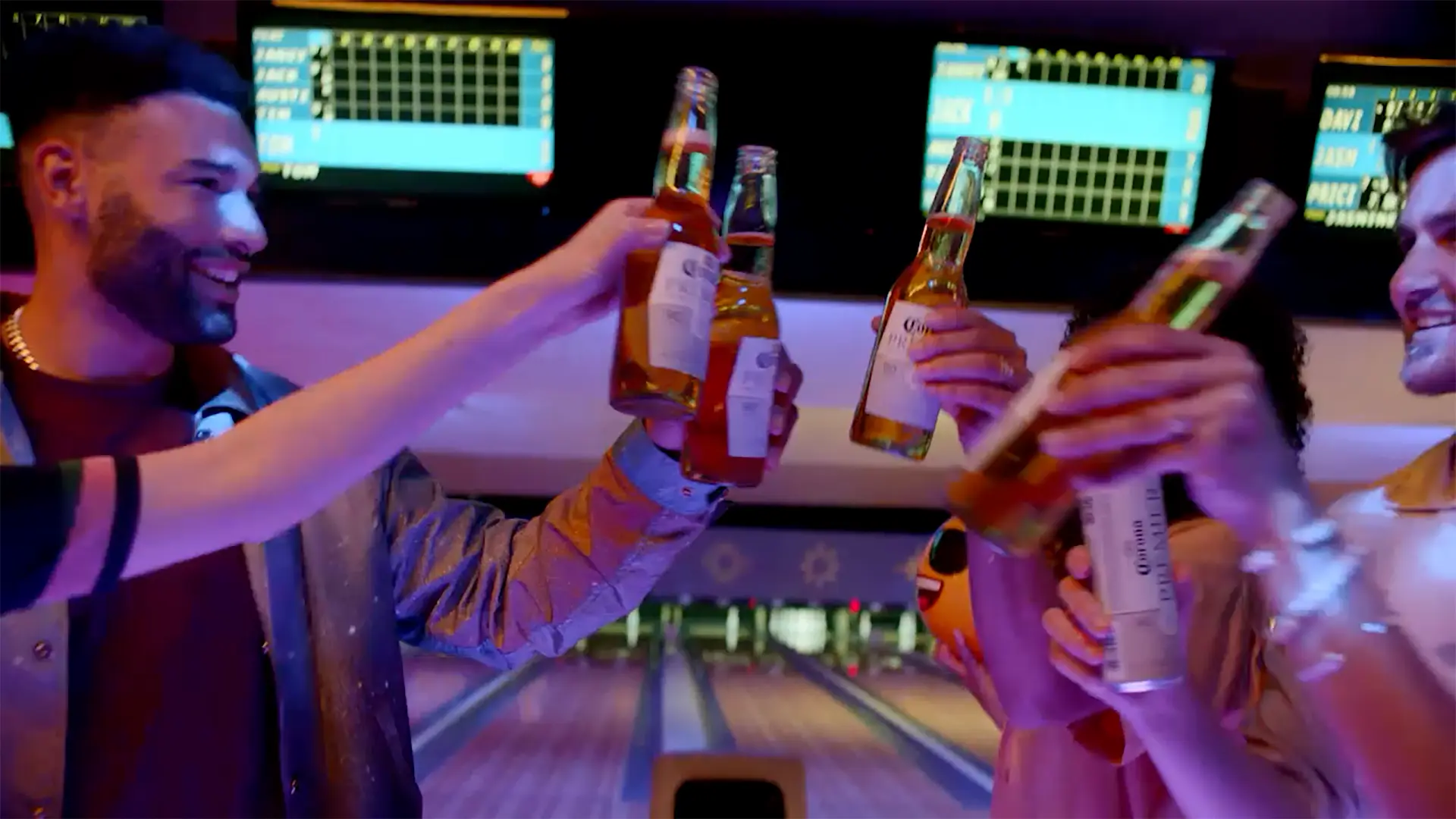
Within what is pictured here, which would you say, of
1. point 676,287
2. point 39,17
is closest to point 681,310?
point 676,287

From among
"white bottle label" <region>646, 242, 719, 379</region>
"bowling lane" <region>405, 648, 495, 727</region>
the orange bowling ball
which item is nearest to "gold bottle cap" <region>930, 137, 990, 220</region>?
"white bottle label" <region>646, 242, 719, 379</region>

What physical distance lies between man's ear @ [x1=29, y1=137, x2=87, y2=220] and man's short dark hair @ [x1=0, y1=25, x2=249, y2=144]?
0.04m

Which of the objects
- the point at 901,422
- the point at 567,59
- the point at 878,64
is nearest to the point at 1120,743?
the point at 901,422

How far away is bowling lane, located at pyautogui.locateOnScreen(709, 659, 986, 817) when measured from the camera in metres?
1.91

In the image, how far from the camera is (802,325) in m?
1.77

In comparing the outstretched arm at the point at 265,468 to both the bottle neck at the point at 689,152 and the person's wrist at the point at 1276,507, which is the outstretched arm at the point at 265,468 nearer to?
the bottle neck at the point at 689,152

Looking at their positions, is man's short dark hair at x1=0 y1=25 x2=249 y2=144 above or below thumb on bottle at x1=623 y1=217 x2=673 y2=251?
above

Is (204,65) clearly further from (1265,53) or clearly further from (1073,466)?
(1265,53)

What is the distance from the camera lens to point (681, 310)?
0.79 m

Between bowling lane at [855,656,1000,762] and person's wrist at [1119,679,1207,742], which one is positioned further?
bowling lane at [855,656,1000,762]

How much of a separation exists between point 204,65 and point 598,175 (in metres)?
0.65

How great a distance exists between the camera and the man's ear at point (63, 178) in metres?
1.10

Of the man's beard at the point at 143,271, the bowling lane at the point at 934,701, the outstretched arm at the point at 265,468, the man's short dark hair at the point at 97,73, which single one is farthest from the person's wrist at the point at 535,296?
the bowling lane at the point at 934,701

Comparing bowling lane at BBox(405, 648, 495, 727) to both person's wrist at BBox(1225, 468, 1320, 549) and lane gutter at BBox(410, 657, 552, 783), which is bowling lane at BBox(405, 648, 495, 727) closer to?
lane gutter at BBox(410, 657, 552, 783)
